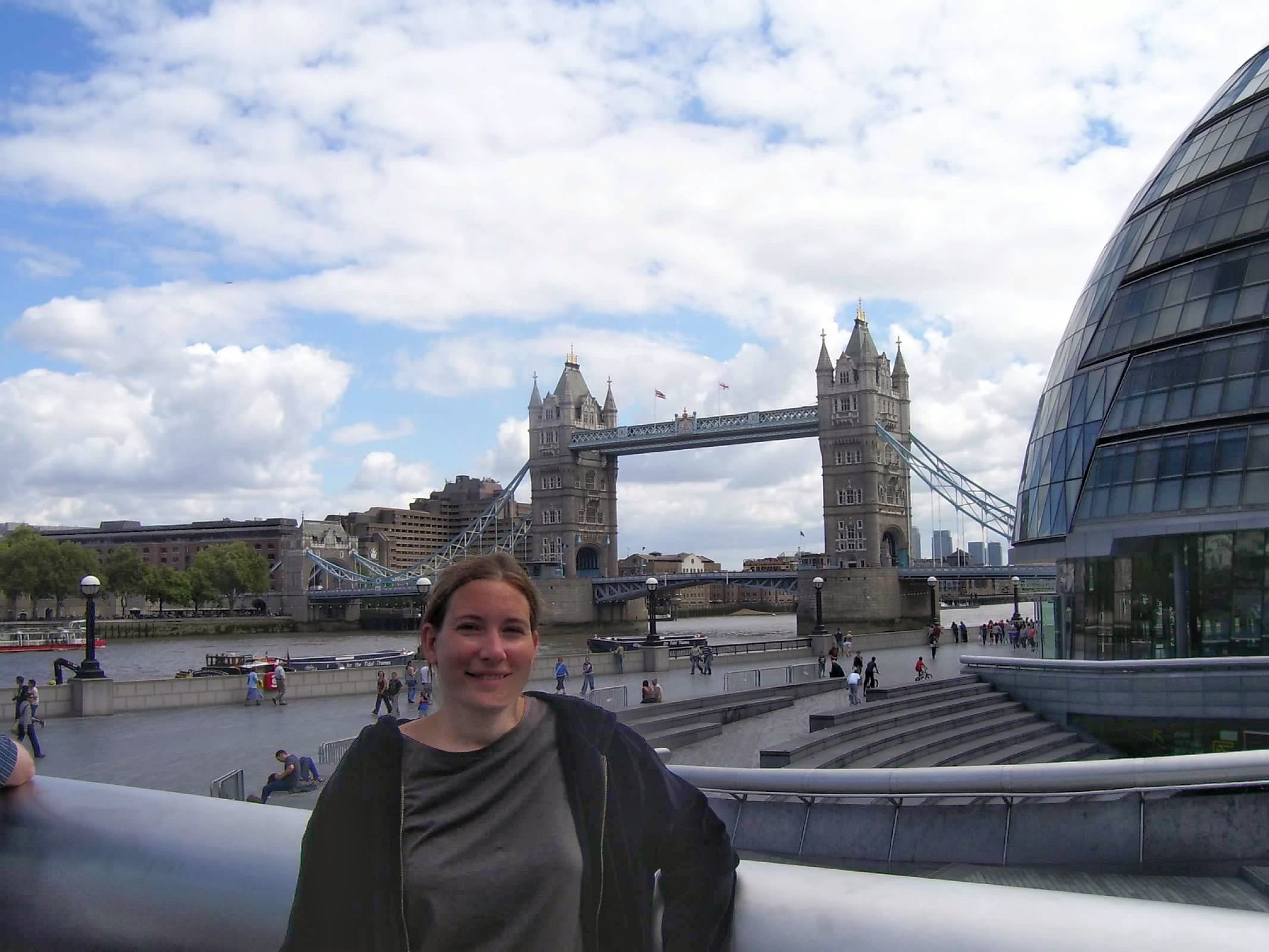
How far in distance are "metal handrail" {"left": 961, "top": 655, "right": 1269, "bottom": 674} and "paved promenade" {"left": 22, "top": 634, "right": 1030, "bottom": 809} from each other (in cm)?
278

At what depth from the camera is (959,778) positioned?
3158 millimetres

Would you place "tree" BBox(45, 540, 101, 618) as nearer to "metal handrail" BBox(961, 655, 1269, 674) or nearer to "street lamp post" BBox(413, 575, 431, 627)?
"metal handrail" BBox(961, 655, 1269, 674)

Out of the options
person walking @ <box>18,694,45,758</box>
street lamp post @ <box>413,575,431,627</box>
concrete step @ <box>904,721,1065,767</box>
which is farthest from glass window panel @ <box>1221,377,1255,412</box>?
person walking @ <box>18,694,45,758</box>

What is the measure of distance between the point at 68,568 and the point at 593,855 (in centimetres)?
8466

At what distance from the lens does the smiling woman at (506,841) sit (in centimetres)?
130

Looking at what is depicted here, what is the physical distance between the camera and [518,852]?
1323mm

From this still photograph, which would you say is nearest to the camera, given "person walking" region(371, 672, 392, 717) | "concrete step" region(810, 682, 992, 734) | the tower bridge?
"concrete step" region(810, 682, 992, 734)

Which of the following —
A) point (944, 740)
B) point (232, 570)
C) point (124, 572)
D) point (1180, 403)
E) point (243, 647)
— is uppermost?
point (1180, 403)

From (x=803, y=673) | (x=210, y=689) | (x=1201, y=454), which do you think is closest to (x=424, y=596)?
(x=1201, y=454)

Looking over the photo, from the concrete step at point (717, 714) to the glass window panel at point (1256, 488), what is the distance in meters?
6.67

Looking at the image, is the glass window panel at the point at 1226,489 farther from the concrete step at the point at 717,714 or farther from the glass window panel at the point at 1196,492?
the concrete step at the point at 717,714

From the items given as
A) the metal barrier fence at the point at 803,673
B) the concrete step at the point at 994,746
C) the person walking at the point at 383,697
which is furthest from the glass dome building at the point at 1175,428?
the person walking at the point at 383,697

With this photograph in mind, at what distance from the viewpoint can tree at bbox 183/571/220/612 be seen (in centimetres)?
9000

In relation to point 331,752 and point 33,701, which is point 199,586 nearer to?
point 33,701
